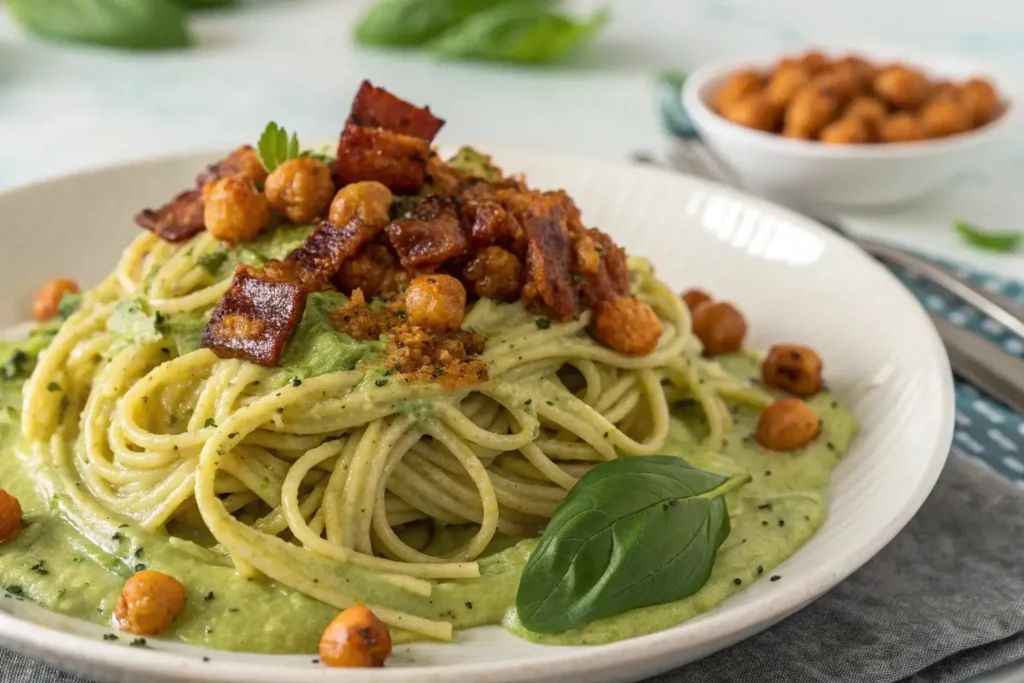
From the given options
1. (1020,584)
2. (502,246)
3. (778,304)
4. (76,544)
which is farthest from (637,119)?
(76,544)

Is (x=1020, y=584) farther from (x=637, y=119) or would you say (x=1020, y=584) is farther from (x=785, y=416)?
(x=637, y=119)

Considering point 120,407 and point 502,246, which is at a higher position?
point 502,246

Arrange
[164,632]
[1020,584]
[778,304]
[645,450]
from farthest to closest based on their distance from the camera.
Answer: [778,304]
[645,450]
[1020,584]
[164,632]

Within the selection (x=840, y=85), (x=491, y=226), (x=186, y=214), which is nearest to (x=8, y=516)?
(x=186, y=214)

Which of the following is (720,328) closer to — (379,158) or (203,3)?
(379,158)

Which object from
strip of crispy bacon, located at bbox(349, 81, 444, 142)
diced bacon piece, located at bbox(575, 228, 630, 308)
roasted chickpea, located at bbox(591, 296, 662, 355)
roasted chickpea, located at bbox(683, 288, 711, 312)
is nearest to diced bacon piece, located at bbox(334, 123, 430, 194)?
strip of crispy bacon, located at bbox(349, 81, 444, 142)

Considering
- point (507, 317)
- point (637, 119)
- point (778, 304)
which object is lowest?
point (637, 119)
